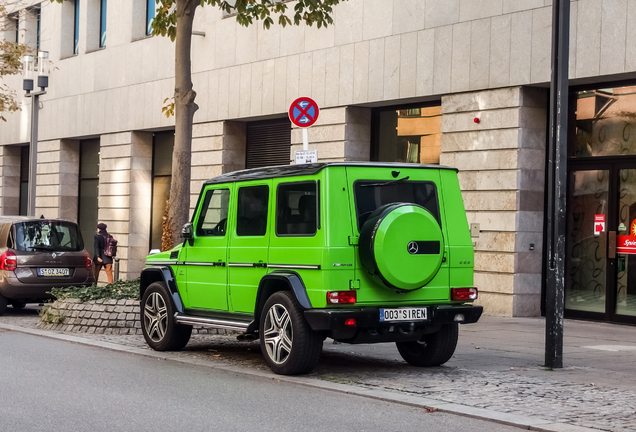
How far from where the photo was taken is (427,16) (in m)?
17.3

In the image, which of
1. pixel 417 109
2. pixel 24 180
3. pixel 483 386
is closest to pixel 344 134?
pixel 417 109

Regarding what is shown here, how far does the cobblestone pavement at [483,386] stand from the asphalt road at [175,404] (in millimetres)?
551

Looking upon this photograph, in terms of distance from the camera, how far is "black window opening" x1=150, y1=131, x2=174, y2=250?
25.9 metres

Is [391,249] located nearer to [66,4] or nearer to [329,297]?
[329,297]

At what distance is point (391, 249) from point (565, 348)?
13.2 feet

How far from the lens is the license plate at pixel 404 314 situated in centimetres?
866

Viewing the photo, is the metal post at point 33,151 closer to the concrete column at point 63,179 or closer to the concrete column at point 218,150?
the concrete column at point 218,150

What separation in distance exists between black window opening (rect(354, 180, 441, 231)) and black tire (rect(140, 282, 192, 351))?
290 cm

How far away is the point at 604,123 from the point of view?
15031 mm

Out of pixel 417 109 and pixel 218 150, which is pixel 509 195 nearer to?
pixel 417 109

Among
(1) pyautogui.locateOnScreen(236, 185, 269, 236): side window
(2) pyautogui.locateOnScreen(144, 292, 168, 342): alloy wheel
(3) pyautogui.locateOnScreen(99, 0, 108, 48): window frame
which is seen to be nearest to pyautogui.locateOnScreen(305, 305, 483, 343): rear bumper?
(1) pyautogui.locateOnScreen(236, 185, 269, 236): side window

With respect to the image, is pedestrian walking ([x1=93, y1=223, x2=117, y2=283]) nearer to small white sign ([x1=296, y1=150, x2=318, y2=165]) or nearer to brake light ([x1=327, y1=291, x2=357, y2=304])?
small white sign ([x1=296, y1=150, x2=318, y2=165])

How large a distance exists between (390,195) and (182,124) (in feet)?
19.5

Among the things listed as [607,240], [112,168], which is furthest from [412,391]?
[112,168]
